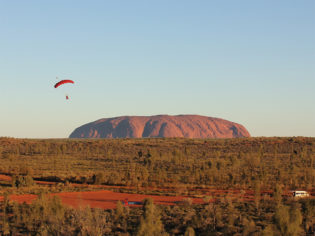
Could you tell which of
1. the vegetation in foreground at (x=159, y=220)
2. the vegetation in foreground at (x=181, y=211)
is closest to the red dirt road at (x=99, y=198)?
the vegetation in foreground at (x=181, y=211)

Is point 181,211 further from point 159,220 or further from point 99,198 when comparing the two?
point 99,198

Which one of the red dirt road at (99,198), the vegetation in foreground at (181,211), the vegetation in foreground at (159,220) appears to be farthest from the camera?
the red dirt road at (99,198)

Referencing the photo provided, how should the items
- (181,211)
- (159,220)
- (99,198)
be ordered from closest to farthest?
1. (159,220)
2. (181,211)
3. (99,198)

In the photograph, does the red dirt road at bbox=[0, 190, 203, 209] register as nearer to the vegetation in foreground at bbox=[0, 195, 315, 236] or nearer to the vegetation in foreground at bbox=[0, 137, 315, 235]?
the vegetation in foreground at bbox=[0, 137, 315, 235]

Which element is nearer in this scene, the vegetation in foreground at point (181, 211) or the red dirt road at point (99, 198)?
the vegetation in foreground at point (181, 211)

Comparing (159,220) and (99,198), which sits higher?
(99,198)

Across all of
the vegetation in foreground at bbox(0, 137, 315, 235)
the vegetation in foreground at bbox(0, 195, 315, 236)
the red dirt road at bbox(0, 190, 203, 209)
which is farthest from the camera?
the red dirt road at bbox(0, 190, 203, 209)

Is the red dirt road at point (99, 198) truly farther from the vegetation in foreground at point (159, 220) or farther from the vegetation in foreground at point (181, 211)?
the vegetation in foreground at point (159, 220)

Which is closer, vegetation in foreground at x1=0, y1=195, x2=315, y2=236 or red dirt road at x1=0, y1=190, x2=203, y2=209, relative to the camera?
vegetation in foreground at x1=0, y1=195, x2=315, y2=236

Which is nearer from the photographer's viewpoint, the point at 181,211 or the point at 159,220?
the point at 159,220

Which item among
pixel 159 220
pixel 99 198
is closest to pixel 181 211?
pixel 159 220

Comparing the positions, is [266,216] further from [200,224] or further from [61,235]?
[61,235]

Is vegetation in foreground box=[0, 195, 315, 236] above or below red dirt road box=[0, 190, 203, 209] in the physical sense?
below

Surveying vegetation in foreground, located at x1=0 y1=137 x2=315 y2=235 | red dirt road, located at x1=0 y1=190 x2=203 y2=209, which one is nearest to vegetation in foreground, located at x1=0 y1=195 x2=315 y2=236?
vegetation in foreground, located at x1=0 y1=137 x2=315 y2=235
